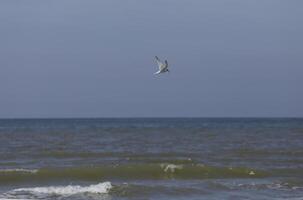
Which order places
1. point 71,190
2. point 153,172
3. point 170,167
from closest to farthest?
point 71,190
point 153,172
point 170,167

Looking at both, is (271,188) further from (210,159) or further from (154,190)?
(210,159)

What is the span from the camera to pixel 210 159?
87.8ft

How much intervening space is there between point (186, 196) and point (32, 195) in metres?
3.94

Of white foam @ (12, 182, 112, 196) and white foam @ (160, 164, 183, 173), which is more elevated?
white foam @ (160, 164, 183, 173)

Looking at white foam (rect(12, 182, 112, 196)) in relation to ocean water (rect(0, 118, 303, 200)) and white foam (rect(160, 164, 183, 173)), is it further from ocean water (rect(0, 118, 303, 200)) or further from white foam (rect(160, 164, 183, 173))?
white foam (rect(160, 164, 183, 173))

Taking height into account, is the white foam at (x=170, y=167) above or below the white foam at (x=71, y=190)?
above

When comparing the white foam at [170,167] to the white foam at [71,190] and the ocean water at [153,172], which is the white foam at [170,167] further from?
the white foam at [71,190]

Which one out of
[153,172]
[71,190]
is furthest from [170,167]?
[71,190]

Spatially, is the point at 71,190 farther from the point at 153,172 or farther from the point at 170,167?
the point at 170,167

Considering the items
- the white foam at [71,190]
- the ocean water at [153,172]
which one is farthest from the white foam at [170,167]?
the white foam at [71,190]

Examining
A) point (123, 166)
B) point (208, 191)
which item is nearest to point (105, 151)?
point (123, 166)

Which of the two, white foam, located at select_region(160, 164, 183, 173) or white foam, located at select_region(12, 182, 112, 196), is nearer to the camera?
white foam, located at select_region(12, 182, 112, 196)

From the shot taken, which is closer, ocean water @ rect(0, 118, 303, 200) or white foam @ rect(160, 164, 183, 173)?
ocean water @ rect(0, 118, 303, 200)

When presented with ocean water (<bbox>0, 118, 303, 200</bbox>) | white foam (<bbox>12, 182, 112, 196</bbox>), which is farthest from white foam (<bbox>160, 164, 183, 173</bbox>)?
white foam (<bbox>12, 182, 112, 196</bbox>)
